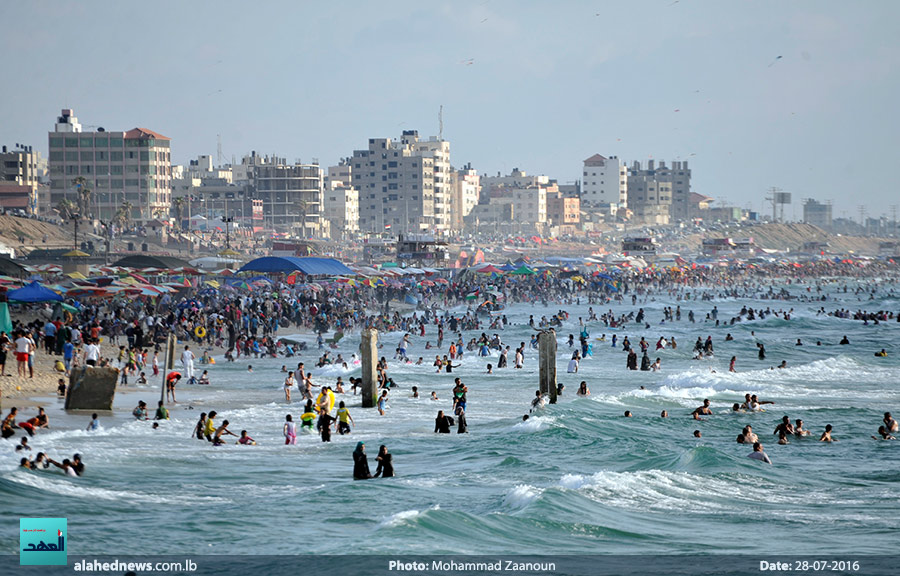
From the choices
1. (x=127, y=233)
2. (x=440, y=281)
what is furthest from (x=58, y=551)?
(x=127, y=233)

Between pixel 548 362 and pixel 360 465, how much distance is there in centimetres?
1128

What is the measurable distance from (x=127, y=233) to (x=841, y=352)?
7568cm

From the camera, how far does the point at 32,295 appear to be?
3064 cm

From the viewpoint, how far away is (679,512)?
17047 millimetres

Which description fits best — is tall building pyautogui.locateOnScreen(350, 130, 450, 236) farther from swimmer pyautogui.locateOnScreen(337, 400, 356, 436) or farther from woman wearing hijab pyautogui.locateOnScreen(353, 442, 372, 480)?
woman wearing hijab pyautogui.locateOnScreen(353, 442, 372, 480)

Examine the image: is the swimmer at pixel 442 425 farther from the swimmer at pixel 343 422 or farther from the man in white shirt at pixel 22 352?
the man in white shirt at pixel 22 352

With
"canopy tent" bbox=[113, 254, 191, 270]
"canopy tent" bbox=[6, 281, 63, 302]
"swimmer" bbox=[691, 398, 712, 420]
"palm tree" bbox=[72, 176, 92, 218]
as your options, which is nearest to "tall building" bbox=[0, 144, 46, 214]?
"palm tree" bbox=[72, 176, 92, 218]

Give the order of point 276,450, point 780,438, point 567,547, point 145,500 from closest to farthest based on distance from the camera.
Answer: point 567,547 < point 145,500 < point 276,450 < point 780,438

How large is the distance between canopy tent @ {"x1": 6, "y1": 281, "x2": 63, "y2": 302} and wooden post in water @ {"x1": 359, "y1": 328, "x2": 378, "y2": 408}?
990 centimetres

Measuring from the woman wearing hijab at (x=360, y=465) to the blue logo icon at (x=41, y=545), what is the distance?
17.8 feet

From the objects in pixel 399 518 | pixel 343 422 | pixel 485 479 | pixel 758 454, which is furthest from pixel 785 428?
pixel 399 518

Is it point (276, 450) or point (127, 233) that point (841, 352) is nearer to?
point (276, 450)

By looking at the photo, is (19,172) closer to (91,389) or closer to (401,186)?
(401,186)

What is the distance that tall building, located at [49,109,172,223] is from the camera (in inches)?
4998
